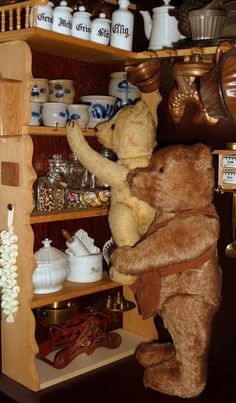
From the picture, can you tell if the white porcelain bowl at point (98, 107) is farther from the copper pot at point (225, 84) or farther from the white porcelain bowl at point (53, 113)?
the copper pot at point (225, 84)

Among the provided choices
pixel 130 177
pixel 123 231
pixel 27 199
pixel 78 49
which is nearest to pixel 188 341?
pixel 123 231

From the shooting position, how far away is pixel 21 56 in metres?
1.39

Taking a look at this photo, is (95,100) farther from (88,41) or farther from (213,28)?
(213,28)

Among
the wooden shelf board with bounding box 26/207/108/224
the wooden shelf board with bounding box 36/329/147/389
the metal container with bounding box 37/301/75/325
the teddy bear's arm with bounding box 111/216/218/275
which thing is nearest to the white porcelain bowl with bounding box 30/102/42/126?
the wooden shelf board with bounding box 26/207/108/224

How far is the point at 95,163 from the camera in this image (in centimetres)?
153

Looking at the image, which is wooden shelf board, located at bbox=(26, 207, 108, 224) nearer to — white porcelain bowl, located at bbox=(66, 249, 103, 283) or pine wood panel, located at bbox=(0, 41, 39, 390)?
pine wood panel, located at bbox=(0, 41, 39, 390)

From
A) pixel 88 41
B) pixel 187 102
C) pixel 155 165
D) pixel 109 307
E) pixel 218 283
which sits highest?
pixel 88 41

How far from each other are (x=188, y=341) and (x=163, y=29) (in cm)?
95

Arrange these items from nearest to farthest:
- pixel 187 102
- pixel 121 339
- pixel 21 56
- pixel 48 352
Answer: pixel 21 56 → pixel 187 102 → pixel 48 352 → pixel 121 339

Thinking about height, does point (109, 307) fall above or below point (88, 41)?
below

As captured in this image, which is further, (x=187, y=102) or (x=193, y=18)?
(x=187, y=102)

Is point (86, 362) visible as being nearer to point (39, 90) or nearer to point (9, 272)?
point (9, 272)

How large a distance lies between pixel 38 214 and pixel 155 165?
0.37 m

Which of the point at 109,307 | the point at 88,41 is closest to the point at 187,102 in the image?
the point at 88,41
